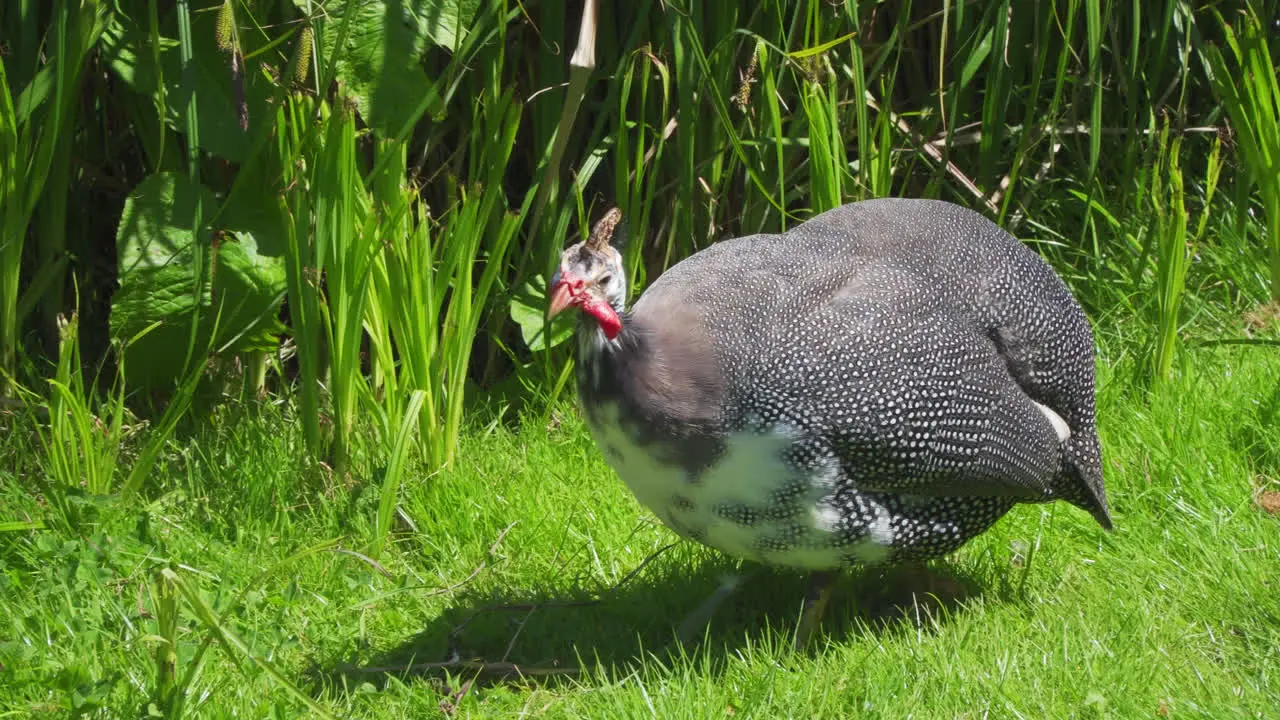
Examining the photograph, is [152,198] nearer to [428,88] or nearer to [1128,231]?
[428,88]

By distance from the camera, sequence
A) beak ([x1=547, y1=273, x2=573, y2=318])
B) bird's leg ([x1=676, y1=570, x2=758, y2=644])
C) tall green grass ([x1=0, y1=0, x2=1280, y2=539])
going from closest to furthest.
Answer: beak ([x1=547, y1=273, x2=573, y2=318]) → bird's leg ([x1=676, y1=570, x2=758, y2=644]) → tall green grass ([x1=0, y1=0, x2=1280, y2=539])

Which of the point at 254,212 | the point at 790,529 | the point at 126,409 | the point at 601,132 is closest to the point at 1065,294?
the point at 790,529

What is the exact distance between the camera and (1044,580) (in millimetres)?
3260

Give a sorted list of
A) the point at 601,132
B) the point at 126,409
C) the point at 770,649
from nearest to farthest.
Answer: the point at 770,649 < the point at 126,409 < the point at 601,132

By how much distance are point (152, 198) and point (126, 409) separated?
2.03 feet

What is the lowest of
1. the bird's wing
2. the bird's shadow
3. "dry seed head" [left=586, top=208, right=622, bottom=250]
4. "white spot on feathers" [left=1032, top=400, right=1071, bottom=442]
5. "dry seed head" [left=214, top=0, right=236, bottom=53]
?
the bird's shadow

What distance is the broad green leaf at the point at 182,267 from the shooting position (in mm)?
3490

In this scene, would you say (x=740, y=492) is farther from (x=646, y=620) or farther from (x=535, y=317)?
(x=535, y=317)

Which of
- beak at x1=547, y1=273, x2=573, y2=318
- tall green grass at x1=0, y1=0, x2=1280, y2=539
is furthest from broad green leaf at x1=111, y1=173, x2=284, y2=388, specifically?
beak at x1=547, y1=273, x2=573, y2=318

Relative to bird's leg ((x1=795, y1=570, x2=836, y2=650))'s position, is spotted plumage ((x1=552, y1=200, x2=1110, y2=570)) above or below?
above

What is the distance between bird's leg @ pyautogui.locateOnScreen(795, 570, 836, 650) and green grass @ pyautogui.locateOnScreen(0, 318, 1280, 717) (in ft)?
0.21

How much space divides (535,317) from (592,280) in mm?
1185

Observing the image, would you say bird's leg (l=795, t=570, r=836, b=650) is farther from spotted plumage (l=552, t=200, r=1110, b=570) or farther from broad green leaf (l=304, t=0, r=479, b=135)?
broad green leaf (l=304, t=0, r=479, b=135)

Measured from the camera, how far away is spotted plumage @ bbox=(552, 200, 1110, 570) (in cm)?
276
